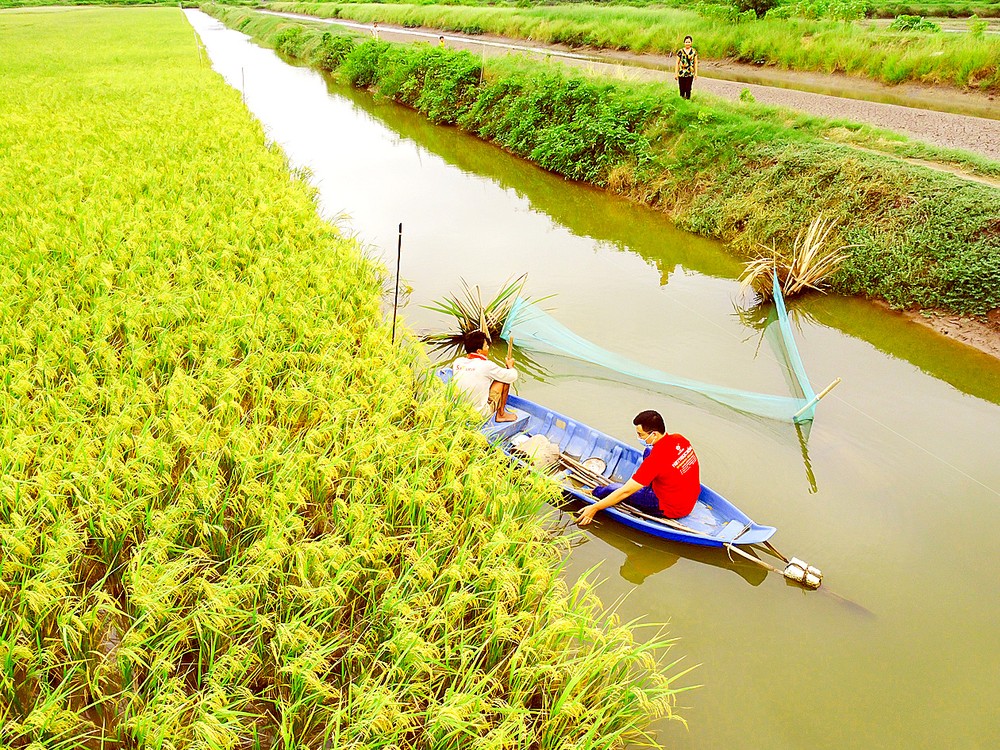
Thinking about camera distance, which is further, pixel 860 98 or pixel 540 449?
pixel 860 98

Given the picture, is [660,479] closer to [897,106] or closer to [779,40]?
[897,106]

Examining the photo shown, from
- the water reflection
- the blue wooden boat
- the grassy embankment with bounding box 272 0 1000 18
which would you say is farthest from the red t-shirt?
the grassy embankment with bounding box 272 0 1000 18

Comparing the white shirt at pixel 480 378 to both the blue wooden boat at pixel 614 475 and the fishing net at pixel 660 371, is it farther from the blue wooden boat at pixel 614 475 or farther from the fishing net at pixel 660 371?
the fishing net at pixel 660 371

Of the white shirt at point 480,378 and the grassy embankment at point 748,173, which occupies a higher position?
the grassy embankment at point 748,173

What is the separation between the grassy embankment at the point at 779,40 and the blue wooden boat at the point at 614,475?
1122 cm

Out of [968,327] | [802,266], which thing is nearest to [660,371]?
[802,266]

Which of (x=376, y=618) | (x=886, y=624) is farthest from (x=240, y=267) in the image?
(x=886, y=624)

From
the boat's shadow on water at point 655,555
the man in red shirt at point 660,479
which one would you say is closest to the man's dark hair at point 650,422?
the man in red shirt at point 660,479

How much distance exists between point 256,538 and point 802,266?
577 centimetres

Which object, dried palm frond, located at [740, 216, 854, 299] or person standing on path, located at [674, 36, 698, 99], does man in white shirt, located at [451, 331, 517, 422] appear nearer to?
dried palm frond, located at [740, 216, 854, 299]

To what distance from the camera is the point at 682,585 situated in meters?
3.56

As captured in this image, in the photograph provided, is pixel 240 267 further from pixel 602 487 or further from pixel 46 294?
pixel 602 487

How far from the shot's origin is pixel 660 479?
3646 millimetres

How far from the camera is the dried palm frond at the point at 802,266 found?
675 centimetres
